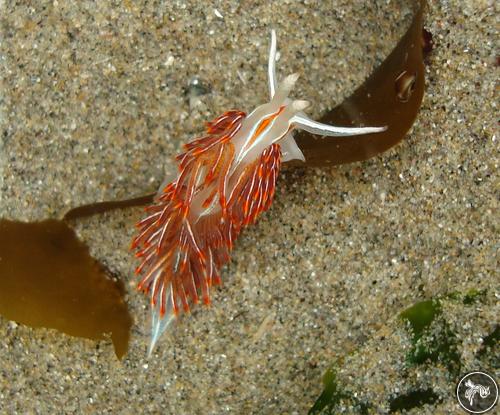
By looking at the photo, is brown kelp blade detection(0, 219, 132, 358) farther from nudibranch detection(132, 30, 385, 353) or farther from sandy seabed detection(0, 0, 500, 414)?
nudibranch detection(132, 30, 385, 353)

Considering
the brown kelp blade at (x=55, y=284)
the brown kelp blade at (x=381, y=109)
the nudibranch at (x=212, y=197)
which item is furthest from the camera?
the brown kelp blade at (x=55, y=284)

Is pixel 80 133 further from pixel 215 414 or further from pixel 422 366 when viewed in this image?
pixel 422 366

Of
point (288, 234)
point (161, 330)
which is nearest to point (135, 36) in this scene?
point (288, 234)

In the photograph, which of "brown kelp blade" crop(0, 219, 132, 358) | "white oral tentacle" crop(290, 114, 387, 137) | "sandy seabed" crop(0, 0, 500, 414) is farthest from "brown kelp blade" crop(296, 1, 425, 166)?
"brown kelp blade" crop(0, 219, 132, 358)

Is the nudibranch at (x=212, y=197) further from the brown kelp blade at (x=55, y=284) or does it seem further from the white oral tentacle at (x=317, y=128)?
the brown kelp blade at (x=55, y=284)

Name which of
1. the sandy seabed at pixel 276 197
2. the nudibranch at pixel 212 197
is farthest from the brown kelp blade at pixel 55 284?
the nudibranch at pixel 212 197

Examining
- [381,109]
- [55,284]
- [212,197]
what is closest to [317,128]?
[381,109]

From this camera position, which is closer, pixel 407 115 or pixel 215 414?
pixel 407 115
